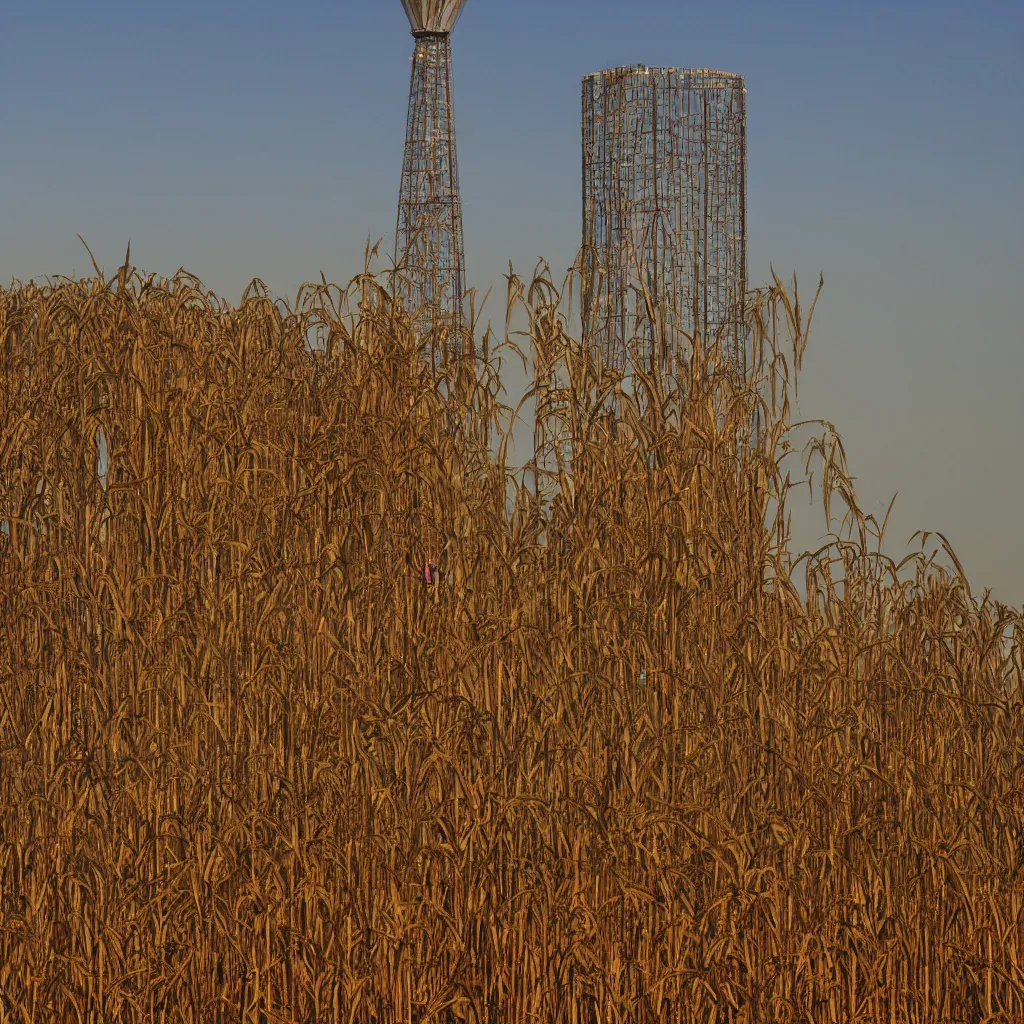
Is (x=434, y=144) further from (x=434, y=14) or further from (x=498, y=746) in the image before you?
(x=498, y=746)

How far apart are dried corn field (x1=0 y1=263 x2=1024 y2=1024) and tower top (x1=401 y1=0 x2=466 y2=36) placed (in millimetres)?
5133

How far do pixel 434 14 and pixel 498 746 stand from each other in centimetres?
630

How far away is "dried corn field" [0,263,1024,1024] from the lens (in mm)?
2584

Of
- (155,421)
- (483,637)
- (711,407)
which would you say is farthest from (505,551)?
(155,421)

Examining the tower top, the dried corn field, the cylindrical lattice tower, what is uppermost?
the tower top

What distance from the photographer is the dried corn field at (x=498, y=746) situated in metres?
2.58

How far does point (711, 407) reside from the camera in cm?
315

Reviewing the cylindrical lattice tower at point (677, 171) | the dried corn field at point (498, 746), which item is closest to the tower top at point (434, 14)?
the cylindrical lattice tower at point (677, 171)

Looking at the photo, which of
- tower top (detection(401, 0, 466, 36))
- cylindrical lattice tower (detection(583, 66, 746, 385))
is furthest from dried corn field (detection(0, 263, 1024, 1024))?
tower top (detection(401, 0, 466, 36))

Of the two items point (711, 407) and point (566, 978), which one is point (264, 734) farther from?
point (711, 407)

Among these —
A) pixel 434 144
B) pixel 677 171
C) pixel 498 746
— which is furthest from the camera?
pixel 434 144

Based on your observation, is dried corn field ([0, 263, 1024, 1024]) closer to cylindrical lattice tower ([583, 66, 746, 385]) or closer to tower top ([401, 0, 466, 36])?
cylindrical lattice tower ([583, 66, 746, 385])

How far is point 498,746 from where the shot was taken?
2832 millimetres

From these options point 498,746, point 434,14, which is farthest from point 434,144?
point 498,746
